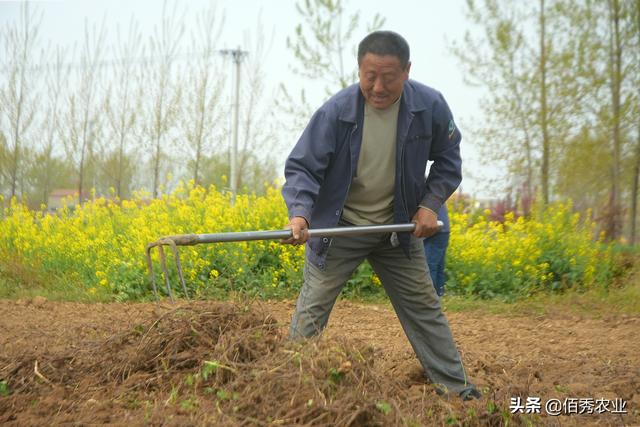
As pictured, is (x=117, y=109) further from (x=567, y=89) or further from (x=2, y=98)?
(x=567, y=89)

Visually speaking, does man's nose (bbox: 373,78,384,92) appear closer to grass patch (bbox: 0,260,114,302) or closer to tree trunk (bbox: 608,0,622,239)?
grass patch (bbox: 0,260,114,302)

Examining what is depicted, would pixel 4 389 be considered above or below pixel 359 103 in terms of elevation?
below

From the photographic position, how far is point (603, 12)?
37.8 feet

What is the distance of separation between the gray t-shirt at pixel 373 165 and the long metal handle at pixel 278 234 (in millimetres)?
140

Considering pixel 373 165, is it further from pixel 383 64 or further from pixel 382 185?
pixel 383 64

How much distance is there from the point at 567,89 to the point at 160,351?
978cm

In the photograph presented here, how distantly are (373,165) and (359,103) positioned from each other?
0.30m

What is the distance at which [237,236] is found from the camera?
3.17 meters

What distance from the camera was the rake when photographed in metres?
3.17

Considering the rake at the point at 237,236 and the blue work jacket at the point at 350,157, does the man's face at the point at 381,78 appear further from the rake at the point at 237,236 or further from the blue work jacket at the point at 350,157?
the rake at the point at 237,236

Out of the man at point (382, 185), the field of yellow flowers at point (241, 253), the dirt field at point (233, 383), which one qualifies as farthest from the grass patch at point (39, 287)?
the man at point (382, 185)

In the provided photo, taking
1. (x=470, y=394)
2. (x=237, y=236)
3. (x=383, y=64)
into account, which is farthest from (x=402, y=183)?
(x=470, y=394)

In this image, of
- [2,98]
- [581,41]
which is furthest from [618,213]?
[2,98]

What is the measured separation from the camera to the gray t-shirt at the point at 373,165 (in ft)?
11.8
